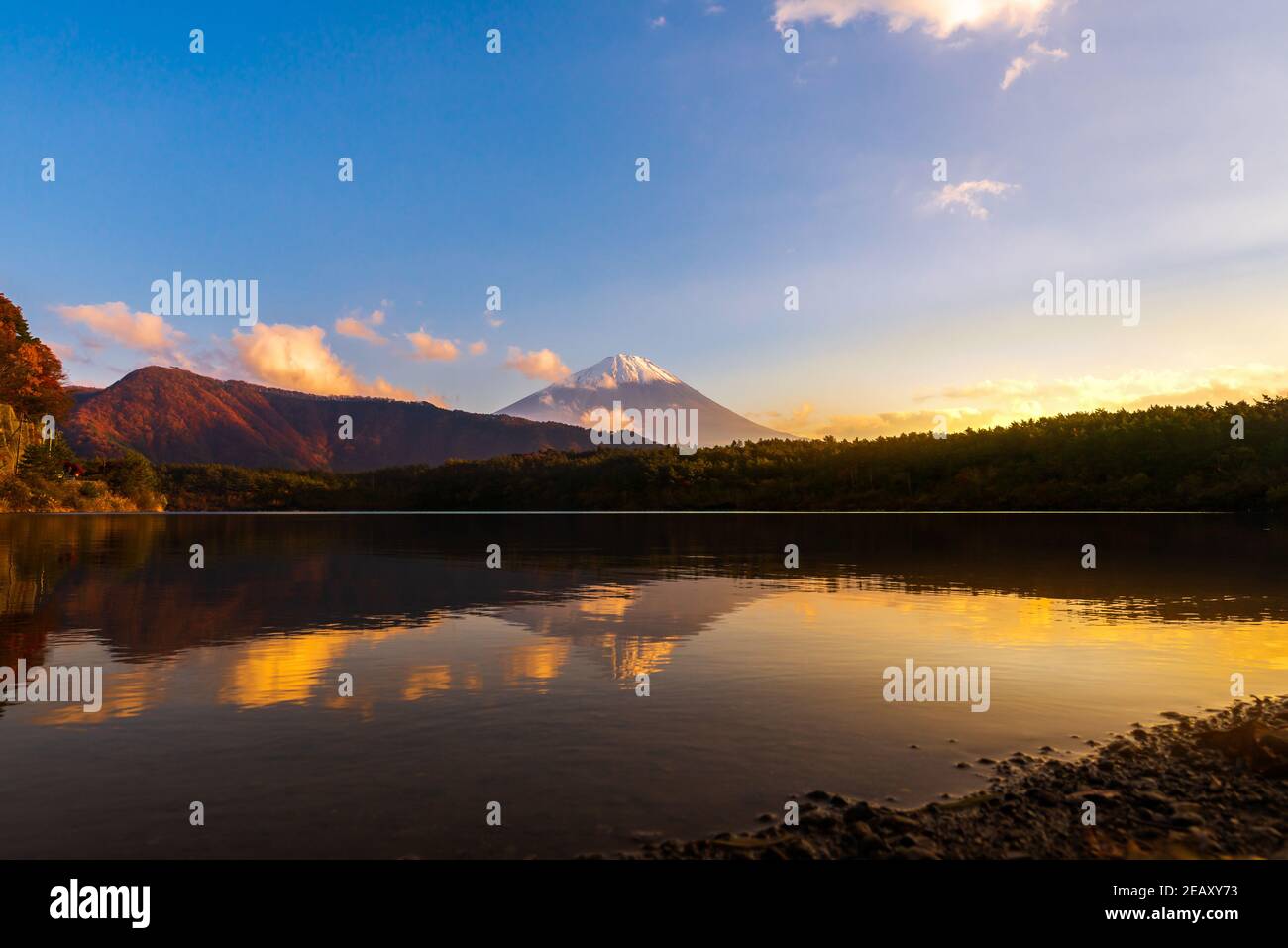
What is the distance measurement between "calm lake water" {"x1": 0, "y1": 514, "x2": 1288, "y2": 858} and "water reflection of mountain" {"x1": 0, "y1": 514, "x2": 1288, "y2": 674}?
32 cm

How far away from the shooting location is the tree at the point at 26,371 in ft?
535

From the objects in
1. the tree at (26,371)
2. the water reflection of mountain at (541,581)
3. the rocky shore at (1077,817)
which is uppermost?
the tree at (26,371)

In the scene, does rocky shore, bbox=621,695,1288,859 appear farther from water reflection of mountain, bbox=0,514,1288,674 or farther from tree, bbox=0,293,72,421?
tree, bbox=0,293,72,421

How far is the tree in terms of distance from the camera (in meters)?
163

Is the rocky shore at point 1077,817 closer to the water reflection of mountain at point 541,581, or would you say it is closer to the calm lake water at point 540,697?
the calm lake water at point 540,697

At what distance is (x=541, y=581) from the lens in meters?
41.0

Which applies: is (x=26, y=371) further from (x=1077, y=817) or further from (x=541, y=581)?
(x=1077, y=817)

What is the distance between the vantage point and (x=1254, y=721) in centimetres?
1386

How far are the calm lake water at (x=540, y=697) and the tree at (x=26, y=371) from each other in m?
159

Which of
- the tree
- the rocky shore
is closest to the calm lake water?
the rocky shore

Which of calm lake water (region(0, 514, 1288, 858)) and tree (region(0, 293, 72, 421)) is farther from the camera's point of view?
tree (region(0, 293, 72, 421))

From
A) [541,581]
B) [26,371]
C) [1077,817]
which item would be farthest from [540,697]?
[26,371]

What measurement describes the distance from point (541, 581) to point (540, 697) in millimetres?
24780

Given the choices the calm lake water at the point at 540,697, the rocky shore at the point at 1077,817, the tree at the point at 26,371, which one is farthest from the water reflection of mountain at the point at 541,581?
the tree at the point at 26,371
